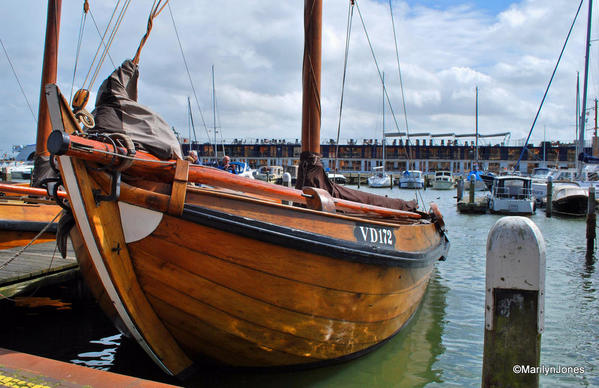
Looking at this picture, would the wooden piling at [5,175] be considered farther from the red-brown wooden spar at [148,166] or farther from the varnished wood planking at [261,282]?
the varnished wood planking at [261,282]

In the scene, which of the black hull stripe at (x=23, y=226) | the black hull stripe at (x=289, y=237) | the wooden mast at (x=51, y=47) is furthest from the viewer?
the wooden mast at (x=51, y=47)

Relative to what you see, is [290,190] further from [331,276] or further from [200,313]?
[200,313]

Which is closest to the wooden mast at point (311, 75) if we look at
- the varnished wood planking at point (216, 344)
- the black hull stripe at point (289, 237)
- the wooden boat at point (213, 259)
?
the wooden boat at point (213, 259)

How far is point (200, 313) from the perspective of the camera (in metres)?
4.23

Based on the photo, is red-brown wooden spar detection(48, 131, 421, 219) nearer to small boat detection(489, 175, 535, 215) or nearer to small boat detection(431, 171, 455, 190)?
small boat detection(489, 175, 535, 215)

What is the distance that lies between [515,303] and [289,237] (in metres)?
1.85

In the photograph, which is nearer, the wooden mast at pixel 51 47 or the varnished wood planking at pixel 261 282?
the varnished wood planking at pixel 261 282

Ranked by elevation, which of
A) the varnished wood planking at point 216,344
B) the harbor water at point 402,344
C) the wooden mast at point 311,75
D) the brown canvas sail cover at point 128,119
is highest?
the wooden mast at point 311,75

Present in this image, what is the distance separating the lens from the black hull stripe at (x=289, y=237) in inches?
153

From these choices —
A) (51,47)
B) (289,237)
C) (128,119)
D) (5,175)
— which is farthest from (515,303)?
(5,175)

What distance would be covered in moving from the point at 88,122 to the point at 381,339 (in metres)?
4.12

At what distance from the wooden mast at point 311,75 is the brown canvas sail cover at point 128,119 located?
2.79 meters

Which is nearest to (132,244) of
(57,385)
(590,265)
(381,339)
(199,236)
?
(199,236)

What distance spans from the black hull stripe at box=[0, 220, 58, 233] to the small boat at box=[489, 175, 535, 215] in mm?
22336
